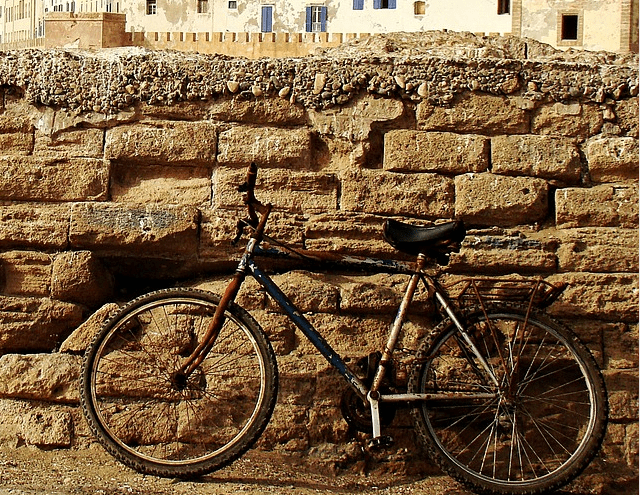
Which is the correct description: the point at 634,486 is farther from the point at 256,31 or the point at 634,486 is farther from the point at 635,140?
the point at 256,31

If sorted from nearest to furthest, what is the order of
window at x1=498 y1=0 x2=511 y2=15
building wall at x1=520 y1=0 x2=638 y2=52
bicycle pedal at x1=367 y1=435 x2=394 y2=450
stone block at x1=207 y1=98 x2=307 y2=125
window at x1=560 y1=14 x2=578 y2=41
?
bicycle pedal at x1=367 y1=435 x2=394 y2=450 → stone block at x1=207 y1=98 x2=307 y2=125 → building wall at x1=520 y1=0 x2=638 y2=52 → window at x1=560 y1=14 x2=578 y2=41 → window at x1=498 y1=0 x2=511 y2=15

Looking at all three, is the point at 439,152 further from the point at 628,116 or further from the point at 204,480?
the point at 204,480

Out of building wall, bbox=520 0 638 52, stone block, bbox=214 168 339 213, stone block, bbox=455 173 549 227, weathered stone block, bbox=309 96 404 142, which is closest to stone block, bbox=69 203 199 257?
stone block, bbox=214 168 339 213

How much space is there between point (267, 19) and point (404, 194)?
145ft

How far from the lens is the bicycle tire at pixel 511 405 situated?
4691 millimetres

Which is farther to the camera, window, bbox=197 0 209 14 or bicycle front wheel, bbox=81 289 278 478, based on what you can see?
window, bbox=197 0 209 14

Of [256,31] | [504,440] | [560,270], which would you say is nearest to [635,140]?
[560,270]

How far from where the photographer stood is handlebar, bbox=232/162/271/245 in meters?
4.71

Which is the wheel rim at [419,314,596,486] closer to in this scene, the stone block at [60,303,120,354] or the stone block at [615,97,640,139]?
the stone block at [615,97,640,139]

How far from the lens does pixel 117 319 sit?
15.8 feet

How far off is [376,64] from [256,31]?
141 ft

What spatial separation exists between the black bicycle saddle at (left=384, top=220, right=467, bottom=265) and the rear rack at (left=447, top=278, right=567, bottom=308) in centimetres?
21

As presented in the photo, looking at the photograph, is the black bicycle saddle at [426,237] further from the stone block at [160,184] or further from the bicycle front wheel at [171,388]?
the stone block at [160,184]

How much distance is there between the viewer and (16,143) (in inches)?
208
